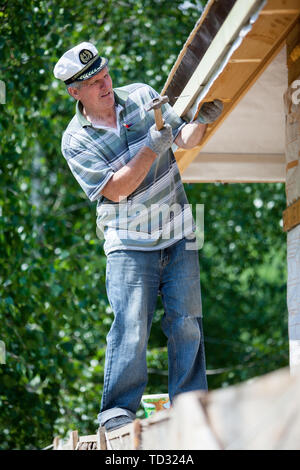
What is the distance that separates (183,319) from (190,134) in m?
0.94

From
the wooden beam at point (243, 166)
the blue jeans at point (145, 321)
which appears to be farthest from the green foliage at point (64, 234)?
the blue jeans at point (145, 321)

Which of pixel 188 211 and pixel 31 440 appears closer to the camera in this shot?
pixel 188 211

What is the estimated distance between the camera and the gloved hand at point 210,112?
3.44 m

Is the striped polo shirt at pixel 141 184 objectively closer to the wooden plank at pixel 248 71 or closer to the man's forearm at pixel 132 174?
the man's forearm at pixel 132 174

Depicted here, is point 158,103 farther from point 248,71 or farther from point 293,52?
point 293,52

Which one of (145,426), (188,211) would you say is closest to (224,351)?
(188,211)

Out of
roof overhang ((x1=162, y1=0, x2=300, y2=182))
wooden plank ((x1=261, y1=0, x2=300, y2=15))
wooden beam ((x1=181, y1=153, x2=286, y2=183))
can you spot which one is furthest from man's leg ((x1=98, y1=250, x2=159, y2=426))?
wooden beam ((x1=181, y1=153, x2=286, y2=183))

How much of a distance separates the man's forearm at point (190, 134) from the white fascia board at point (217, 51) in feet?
0.24

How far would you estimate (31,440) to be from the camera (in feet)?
23.2

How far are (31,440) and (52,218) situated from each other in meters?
2.31

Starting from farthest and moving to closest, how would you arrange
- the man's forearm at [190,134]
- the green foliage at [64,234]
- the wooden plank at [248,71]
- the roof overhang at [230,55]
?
the green foliage at [64,234] → the man's forearm at [190,134] → the wooden plank at [248,71] → the roof overhang at [230,55]

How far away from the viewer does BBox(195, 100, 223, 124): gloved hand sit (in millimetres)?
3438

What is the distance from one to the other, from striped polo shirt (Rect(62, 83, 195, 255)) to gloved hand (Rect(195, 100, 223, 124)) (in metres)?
0.11
